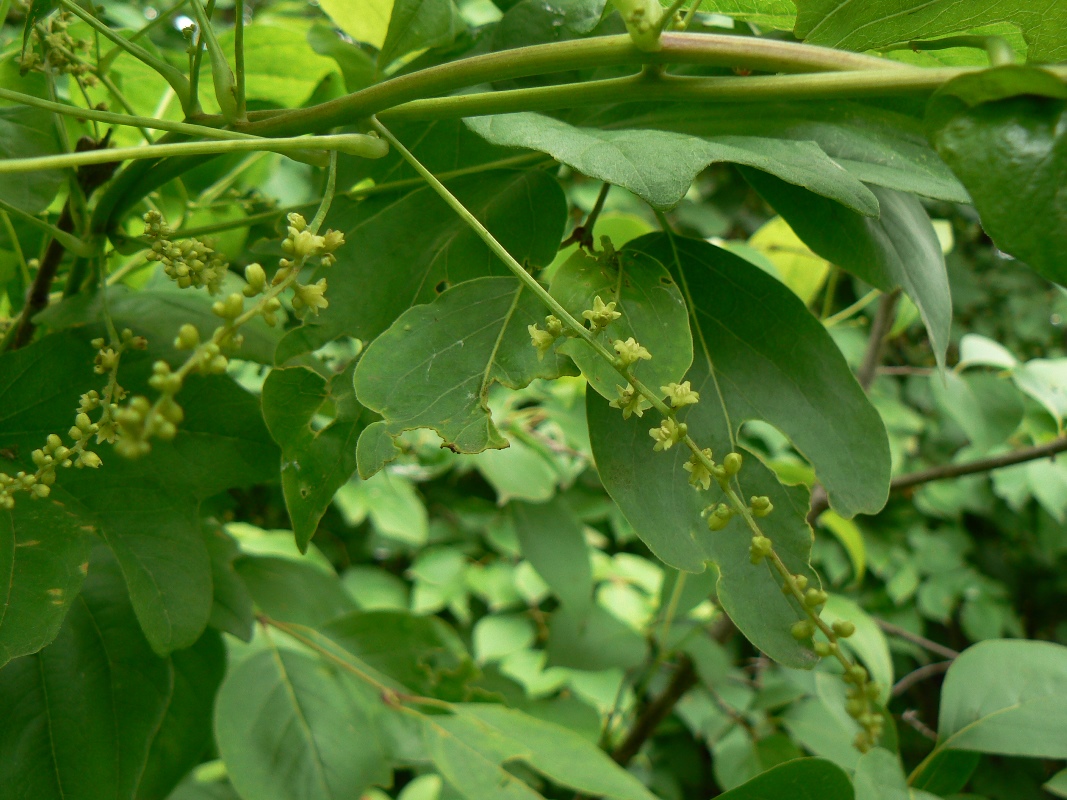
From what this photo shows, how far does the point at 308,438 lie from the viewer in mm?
368

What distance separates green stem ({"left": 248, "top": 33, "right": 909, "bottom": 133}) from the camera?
29cm

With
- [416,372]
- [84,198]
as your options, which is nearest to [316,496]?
[416,372]

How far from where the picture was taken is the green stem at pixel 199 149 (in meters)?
0.27

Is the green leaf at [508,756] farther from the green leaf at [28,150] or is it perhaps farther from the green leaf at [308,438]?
the green leaf at [28,150]

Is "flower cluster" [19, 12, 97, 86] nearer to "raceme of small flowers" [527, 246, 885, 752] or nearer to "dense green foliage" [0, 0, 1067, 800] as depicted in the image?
"dense green foliage" [0, 0, 1067, 800]

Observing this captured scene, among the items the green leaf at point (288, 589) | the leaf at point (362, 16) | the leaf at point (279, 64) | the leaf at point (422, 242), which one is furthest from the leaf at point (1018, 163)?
the green leaf at point (288, 589)

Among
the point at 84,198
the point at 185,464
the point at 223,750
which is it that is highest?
the point at 84,198

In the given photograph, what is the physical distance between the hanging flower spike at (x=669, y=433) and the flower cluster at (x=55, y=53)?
1.11 ft

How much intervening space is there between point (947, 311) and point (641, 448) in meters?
0.19

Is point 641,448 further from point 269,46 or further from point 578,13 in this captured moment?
point 269,46

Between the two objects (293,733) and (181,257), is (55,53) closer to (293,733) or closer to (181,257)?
(181,257)

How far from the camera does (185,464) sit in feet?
1.43

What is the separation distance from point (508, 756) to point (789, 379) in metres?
0.31

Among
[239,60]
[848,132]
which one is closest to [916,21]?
[848,132]
